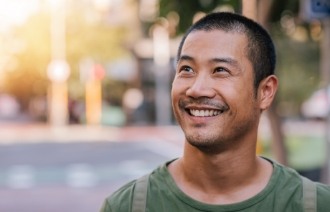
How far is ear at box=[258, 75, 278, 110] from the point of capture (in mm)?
2115

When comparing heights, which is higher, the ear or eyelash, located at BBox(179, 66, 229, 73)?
eyelash, located at BBox(179, 66, 229, 73)

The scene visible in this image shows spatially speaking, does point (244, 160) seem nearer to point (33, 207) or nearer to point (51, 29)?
point (33, 207)

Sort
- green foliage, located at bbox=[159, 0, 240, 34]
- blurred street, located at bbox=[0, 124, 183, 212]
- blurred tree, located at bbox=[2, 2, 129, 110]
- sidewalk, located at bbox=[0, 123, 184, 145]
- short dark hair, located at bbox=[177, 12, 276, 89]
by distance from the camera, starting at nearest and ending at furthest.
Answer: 1. short dark hair, located at bbox=[177, 12, 276, 89]
2. green foliage, located at bbox=[159, 0, 240, 34]
3. blurred street, located at bbox=[0, 124, 183, 212]
4. sidewalk, located at bbox=[0, 123, 184, 145]
5. blurred tree, located at bbox=[2, 2, 129, 110]

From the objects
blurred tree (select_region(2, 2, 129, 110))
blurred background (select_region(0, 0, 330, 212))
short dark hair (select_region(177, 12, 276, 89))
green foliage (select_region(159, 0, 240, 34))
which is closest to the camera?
short dark hair (select_region(177, 12, 276, 89))

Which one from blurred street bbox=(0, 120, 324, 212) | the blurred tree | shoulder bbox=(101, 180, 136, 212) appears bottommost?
blurred street bbox=(0, 120, 324, 212)

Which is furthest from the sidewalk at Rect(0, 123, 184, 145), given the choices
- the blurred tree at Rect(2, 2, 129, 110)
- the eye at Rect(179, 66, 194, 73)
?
the eye at Rect(179, 66, 194, 73)

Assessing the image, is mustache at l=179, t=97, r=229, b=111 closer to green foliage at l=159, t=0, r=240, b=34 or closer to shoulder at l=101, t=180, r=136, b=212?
shoulder at l=101, t=180, r=136, b=212

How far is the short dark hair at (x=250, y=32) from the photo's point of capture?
208 centimetres

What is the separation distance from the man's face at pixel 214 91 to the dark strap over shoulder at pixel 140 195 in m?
0.20

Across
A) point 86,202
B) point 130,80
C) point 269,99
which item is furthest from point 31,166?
point 130,80

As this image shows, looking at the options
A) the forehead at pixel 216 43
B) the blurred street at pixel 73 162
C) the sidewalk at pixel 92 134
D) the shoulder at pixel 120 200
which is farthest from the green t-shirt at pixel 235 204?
the sidewalk at pixel 92 134

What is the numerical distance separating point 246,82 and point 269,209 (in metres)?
0.33

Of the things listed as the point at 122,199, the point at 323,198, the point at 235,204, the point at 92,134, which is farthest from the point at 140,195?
the point at 92,134

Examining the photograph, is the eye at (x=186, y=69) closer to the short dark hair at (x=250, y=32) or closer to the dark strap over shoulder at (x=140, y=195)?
the short dark hair at (x=250, y=32)
